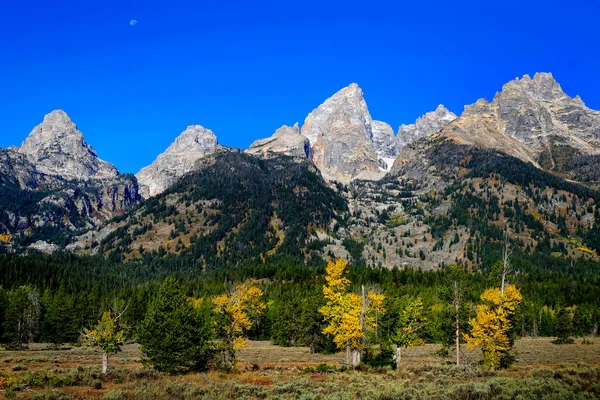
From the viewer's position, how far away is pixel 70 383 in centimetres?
3494

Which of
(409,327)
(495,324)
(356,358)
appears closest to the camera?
(495,324)

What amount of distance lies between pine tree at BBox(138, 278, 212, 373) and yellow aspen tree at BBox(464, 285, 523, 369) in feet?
92.2

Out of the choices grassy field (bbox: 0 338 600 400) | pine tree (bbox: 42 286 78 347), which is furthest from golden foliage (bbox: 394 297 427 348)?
pine tree (bbox: 42 286 78 347)

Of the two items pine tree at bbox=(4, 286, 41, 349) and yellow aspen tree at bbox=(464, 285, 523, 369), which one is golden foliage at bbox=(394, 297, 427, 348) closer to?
yellow aspen tree at bbox=(464, 285, 523, 369)

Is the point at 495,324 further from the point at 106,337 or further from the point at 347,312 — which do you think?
the point at 106,337

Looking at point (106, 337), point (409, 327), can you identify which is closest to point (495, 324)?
point (409, 327)

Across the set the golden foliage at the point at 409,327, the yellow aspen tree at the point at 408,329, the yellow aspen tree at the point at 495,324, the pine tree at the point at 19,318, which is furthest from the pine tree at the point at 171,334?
the pine tree at the point at 19,318

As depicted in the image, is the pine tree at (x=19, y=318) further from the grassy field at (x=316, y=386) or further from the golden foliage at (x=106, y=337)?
the grassy field at (x=316, y=386)

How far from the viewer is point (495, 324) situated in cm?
4556

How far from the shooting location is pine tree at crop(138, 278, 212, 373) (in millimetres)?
40438

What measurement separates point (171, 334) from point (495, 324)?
32.8 metres

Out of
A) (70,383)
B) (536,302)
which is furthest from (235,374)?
(536,302)

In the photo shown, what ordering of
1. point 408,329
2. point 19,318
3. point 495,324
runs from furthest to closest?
point 19,318, point 408,329, point 495,324

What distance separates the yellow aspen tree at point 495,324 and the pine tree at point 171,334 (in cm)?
2811
